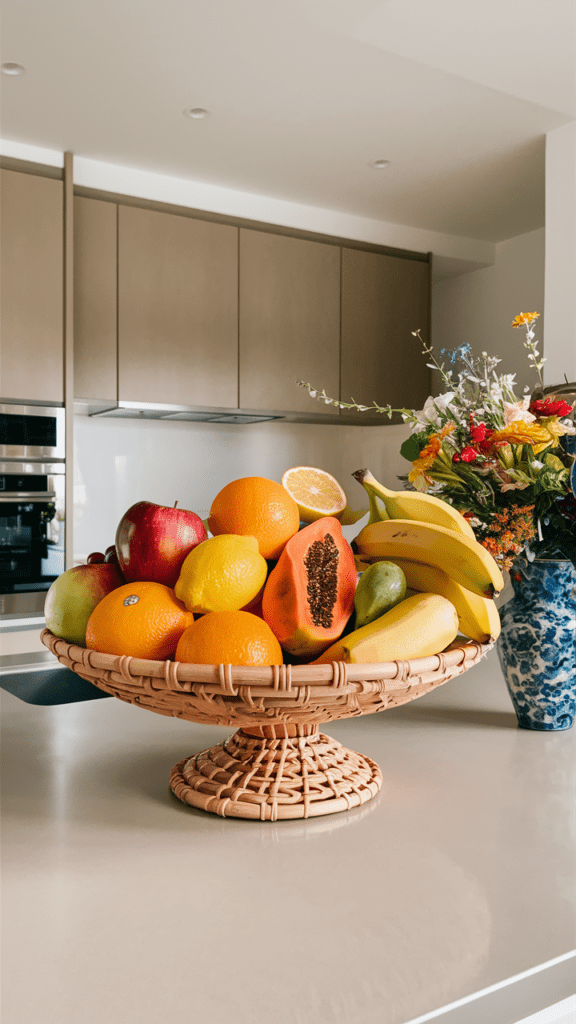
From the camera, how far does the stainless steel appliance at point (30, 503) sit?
2945 millimetres

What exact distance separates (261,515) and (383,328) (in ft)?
10.8

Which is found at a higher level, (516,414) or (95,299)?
(95,299)

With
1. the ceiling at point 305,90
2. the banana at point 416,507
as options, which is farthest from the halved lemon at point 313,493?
the ceiling at point 305,90

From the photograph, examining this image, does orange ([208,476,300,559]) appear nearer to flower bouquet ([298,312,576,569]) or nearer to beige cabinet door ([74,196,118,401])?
flower bouquet ([298,312,576,569])

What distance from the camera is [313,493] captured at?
2.83 feet

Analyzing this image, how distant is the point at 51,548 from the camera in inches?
119

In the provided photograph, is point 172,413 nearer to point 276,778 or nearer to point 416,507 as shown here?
point 416,507

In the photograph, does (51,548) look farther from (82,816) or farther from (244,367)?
(82,816)

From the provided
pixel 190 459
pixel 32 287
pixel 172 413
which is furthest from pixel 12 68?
pixel 190 459

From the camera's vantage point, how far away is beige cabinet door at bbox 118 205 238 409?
3213 millimetres

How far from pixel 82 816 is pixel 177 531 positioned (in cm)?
28

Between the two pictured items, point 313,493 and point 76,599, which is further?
point 313,493

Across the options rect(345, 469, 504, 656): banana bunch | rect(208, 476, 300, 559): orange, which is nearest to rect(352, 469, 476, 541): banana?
rect(345, 469, 504, 656): banana bunch

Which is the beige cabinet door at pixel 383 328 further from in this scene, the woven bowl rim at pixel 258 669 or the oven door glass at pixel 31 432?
the woven bowl rim at pixel 258 669
